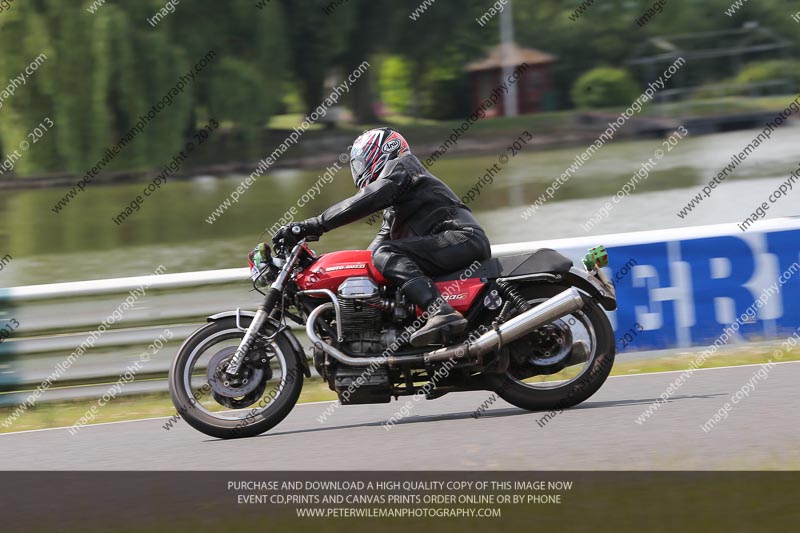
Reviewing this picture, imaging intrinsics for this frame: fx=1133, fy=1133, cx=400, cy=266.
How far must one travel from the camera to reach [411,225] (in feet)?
23.2

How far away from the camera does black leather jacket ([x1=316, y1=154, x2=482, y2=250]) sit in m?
6.86

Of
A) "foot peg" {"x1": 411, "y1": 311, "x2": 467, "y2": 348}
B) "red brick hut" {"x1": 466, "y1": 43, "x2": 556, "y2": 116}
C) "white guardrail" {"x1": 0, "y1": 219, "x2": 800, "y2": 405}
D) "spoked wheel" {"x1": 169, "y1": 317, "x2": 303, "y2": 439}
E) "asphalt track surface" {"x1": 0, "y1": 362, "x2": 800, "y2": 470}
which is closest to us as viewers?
"asphalt track surface" {"x1": 0, "y1": 362, "x2": 800, "y2": 470}

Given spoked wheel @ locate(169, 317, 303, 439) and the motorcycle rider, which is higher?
the motorcycle rider

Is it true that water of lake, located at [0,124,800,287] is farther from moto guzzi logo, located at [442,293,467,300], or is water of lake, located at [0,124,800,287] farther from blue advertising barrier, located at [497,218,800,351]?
moto guzzi logo, located at [442,293,467,300]

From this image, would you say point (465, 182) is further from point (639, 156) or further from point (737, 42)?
point (737, 42)

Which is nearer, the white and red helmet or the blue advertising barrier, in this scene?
the white and red helmet

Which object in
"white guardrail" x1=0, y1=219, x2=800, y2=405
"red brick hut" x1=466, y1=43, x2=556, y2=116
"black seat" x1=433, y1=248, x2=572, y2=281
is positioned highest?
"black seat" x1=433, y1=248, x2=572, y2=281

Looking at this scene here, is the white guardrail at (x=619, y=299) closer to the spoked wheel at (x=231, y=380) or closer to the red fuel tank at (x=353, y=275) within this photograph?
the spoked wheel at (x=231, y=380)

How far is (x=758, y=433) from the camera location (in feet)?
20.2

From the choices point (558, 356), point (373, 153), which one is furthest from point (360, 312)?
point (558, 356)

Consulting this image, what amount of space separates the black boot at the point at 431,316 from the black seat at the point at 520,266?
0.20 m

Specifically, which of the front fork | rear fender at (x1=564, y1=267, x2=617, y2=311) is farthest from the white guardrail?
the front fork

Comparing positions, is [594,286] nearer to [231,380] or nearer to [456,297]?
[456,297]
